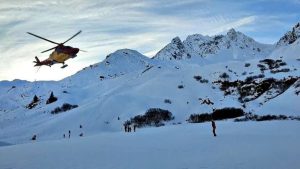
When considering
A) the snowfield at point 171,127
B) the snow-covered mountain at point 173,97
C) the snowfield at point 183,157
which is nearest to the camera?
the snowfield at point 183,157

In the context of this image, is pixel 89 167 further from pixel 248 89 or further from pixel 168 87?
pixel 168 87

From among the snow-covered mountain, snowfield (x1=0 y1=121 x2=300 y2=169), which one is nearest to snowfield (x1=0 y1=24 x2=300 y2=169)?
snowfield (x1=0 y1=121 x2=300 y2=169)

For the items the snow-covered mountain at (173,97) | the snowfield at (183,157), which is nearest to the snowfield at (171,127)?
the snowfield at (183,157)

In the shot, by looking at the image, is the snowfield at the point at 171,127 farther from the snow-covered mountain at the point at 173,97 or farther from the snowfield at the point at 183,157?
the snow-covered mountain at the point at 173,97

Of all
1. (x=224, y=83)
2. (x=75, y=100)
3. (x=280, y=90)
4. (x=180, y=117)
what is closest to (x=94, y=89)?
(x=75, y=100)

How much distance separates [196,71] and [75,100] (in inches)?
1333

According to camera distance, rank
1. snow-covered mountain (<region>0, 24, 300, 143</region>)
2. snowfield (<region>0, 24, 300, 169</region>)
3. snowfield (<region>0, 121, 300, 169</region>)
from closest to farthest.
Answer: snowfield (<region>0, 121, 300, 169</region>) → snowfield (<region>0, 24, 300, 169</region>) → snow-covered mountain (<region>0, 24, 300, 143</region>)

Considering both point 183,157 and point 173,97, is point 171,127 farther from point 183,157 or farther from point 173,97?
point 173,97

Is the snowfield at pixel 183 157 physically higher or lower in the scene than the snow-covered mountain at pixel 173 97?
lower

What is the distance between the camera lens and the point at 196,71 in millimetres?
113875

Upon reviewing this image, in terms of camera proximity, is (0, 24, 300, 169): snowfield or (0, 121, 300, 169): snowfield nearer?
(0, 121, 300, 169): snowfield

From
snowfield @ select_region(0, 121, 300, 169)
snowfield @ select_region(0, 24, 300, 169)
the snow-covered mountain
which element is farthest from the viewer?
the snow-covered mountain

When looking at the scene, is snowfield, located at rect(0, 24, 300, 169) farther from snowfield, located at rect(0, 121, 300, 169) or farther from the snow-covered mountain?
the snow-covered mountain

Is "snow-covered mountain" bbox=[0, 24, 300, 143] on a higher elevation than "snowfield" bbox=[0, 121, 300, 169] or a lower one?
higher
